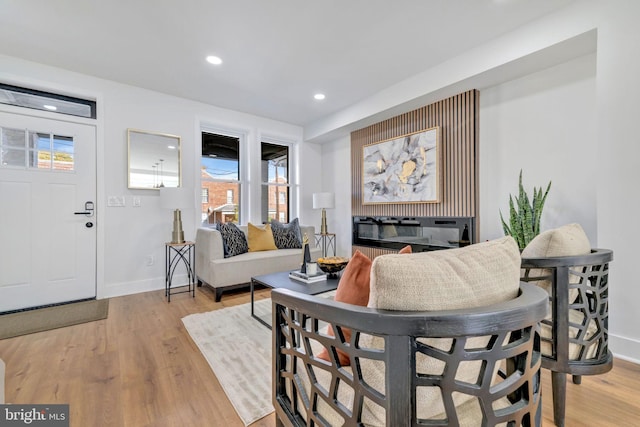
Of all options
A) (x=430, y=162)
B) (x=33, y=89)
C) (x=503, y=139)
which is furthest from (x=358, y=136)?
(x=33, y=89)

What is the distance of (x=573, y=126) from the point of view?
2418mm

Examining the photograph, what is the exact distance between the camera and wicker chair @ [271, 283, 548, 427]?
57 centimetres

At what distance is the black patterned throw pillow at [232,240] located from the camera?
133 inches

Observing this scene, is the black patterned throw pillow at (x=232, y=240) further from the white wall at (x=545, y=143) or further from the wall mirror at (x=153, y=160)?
the white wall at (x=545, y=143)

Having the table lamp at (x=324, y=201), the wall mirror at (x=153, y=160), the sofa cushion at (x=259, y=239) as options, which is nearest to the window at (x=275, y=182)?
the table lamp at (x=324, y=201)

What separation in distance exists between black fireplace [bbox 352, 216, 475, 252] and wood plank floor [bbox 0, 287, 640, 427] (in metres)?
1.55

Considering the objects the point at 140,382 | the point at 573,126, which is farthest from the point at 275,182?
the point at 573,126

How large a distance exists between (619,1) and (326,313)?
2857 mm

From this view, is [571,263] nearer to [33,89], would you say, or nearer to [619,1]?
[619,1]

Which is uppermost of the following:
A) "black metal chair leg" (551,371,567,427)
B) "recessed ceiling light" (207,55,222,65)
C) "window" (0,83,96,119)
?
"recessed ceiling light" (207,55,222,65)

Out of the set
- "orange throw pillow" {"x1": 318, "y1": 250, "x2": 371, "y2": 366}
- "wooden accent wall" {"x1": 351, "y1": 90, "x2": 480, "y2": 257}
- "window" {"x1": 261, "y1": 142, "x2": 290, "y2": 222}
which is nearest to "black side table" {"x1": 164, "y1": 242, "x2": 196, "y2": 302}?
"window" {"x1": 261, "y1": 142, "x2": 290, "y2": 222}

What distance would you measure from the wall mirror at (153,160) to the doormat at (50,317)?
1400 millimetres

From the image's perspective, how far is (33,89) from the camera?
290 centimetres

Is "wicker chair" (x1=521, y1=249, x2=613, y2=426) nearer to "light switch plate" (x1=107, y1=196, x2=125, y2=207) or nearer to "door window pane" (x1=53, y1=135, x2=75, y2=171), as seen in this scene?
"light switch plate" (x1=107, y1=196, x2=125, y2=207)
